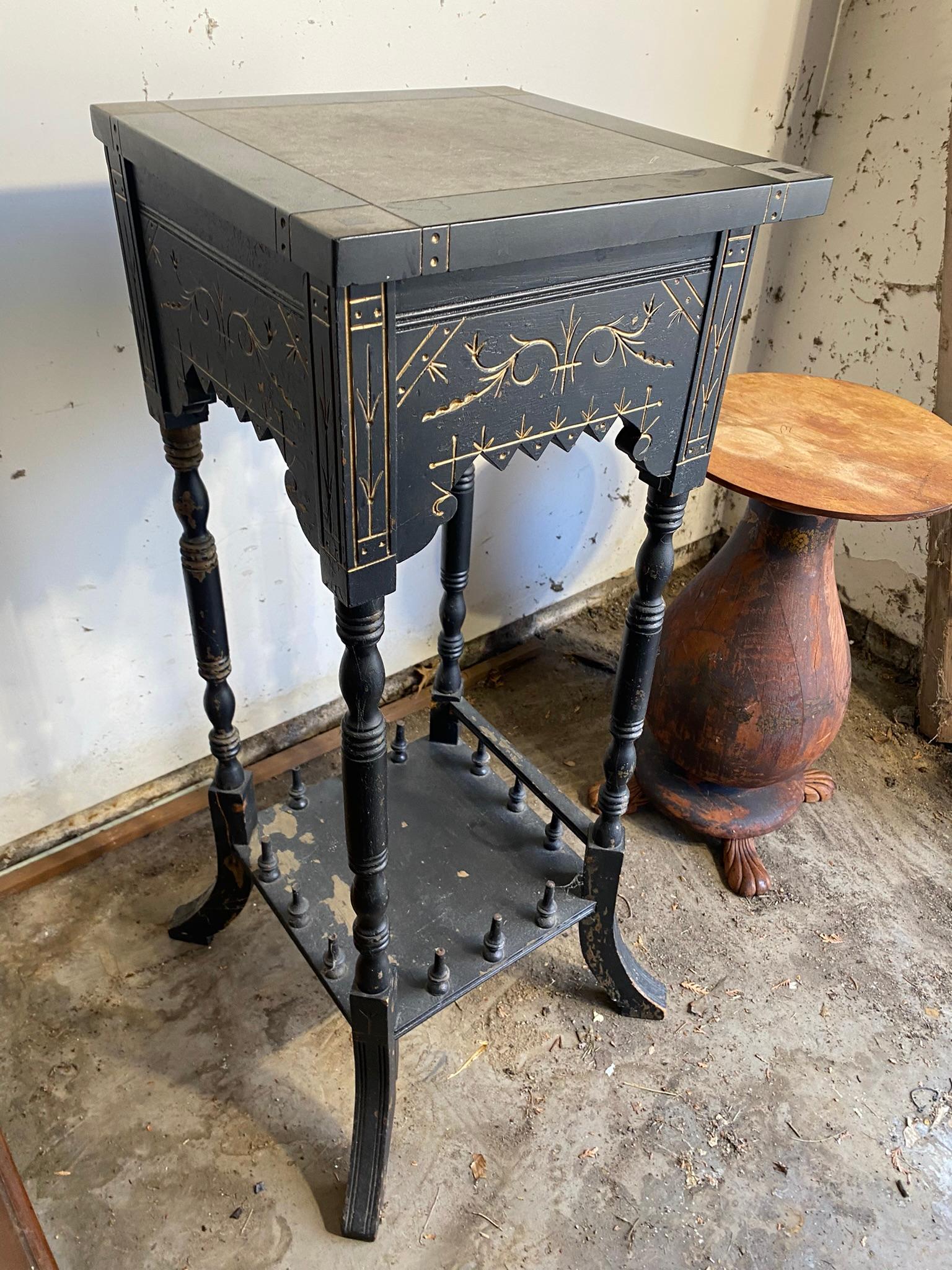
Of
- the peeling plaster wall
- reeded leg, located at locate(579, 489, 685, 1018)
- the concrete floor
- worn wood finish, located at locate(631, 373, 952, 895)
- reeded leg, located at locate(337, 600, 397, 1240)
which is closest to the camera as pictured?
reeded leg, located at locate(337, 600, 397, 1240)

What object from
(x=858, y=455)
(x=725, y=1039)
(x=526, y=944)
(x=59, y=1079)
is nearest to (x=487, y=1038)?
(x=526, y=944)

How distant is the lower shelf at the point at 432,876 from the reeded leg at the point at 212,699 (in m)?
0.07

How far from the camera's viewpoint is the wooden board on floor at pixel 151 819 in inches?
77.2

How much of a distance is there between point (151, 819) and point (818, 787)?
159cm

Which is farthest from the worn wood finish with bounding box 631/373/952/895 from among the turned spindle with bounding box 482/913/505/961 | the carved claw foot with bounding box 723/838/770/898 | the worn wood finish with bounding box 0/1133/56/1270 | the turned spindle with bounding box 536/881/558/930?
the worn wood finish with bounding box 0/1133/56/1270

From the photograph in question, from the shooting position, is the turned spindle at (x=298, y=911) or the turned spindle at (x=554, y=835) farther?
the turned spindle at (x=554, y=835)

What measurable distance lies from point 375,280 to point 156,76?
95 centimetres

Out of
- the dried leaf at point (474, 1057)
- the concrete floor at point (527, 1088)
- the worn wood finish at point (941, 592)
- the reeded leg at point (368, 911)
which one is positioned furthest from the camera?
the worn wood finish at point (941, 592)

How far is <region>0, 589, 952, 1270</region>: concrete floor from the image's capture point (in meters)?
1.50

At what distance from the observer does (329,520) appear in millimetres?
998

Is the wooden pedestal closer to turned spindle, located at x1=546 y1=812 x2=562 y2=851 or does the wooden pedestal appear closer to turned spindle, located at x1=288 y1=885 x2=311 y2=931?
turned spindle, located at x1=546 y1=812 x2=562 y2=851

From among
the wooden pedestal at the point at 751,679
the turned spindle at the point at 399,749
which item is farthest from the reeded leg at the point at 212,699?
the wooden pedestal at the point at 751,679

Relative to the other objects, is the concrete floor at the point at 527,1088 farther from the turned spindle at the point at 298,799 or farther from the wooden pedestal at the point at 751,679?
the turned spindle at the point at 298,799

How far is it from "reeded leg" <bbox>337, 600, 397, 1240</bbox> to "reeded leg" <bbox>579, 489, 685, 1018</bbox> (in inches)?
16.0
